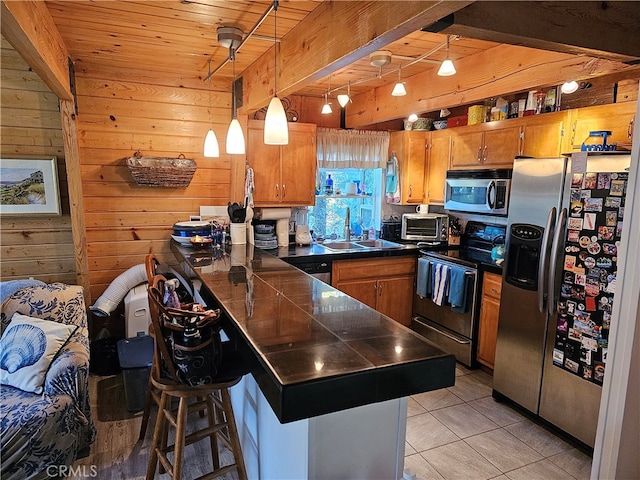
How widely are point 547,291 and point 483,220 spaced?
152 cm

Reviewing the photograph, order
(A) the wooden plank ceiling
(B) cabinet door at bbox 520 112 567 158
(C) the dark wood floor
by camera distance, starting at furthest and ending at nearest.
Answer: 1. (B) cabinet door at bbox 520 112 567 158
2. (C) the dark wood floor
3. (A) the wooden plank ceiling

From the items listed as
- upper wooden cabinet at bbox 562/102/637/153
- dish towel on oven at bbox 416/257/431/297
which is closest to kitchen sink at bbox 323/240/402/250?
dish towel on oven at bbox 416/257/431/297

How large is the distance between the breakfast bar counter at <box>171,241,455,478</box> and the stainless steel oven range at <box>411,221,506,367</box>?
1.82m

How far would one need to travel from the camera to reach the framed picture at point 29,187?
10.8 ft

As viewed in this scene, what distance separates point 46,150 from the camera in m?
3.39

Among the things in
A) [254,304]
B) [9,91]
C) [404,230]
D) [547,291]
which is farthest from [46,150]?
[547,291]

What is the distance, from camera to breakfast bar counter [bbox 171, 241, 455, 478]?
4.02 feet

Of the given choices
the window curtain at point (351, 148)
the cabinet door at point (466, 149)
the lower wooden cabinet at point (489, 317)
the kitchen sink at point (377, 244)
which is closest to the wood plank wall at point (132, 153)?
the window curtain at point (351, 148)

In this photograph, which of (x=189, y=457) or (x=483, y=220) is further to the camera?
(x=483, y=220)

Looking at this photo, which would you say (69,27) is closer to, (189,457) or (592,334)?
(189,457)

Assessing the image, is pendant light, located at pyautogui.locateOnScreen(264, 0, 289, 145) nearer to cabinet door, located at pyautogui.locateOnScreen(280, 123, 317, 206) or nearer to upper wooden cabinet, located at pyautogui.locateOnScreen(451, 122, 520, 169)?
cabinet door, located at pyautogui.locateOnScreen(280, 123, 317, 206)

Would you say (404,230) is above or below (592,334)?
above

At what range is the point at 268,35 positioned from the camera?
99.0 inches

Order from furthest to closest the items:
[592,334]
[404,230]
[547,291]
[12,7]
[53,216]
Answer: [404,230]
[53,216]
[547,291]
[592,334]
[12,7]
